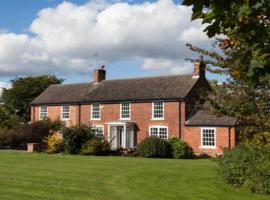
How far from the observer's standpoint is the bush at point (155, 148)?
123 feet

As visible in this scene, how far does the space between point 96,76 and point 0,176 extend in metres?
32.5

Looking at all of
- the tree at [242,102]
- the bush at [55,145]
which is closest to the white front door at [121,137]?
the bush at [55,145]

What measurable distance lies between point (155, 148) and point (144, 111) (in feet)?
24.1

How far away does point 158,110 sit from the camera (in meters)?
43.5

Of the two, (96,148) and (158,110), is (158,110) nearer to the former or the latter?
(158,110)

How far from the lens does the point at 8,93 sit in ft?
251

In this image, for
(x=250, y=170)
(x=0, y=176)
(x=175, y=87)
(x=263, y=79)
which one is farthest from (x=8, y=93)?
(x=263, y=79)

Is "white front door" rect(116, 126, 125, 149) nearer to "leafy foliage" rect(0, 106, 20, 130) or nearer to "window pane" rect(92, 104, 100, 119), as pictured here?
"window pane" rect(92, 104, 100, 119)

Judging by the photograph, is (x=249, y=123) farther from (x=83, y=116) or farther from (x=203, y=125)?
(x=83, y=116)

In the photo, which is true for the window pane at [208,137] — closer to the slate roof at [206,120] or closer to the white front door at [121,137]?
the slate roof at [206,120]

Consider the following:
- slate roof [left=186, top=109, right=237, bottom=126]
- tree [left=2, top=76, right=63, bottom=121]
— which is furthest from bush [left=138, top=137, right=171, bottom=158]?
tree [left=2, top=76, right=63, bottom=121]

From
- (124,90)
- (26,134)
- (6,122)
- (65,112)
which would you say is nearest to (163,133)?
(124,90)

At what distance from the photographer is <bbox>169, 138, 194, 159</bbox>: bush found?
38050 millimetres

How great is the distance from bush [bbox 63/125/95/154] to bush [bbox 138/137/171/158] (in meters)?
5.46
